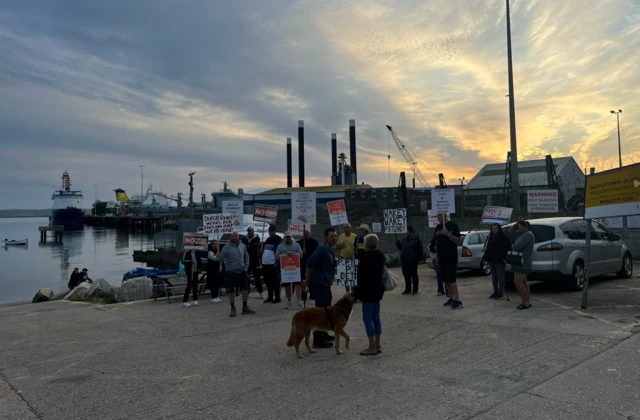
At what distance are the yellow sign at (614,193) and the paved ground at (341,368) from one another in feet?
6.25

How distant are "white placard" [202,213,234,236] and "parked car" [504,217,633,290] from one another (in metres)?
8.05

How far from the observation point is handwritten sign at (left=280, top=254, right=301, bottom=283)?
34.3 ft

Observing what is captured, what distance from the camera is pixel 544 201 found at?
15898 millimetres

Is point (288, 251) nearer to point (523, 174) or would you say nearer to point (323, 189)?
point (523, 174)

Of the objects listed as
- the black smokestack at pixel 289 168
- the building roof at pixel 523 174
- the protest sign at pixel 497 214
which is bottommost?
the protest sign at pixel 497 214

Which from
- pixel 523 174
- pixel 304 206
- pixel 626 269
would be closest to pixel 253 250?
pixel 304 206

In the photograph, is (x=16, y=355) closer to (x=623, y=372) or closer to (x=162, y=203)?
(x=623, y=372)

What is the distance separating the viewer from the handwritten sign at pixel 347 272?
9086mm

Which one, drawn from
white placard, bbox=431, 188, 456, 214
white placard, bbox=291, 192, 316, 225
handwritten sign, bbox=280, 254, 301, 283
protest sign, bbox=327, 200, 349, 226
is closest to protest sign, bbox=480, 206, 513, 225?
white placard, bbox=431, 188, 456, 214

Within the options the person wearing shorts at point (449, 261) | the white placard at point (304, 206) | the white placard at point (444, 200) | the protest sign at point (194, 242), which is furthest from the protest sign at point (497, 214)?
the protest sign at point (194, 242)

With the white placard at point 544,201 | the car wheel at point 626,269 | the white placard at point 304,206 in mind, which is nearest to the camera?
the car wheel at point 626,269

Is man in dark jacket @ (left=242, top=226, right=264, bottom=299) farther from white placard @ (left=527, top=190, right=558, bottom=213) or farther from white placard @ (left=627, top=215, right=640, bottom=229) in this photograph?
white placard @ (left=627, top=215, right=640, bottom=229)

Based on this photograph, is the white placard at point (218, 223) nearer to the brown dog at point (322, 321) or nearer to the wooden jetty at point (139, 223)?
the brown dog at point (322, 321)

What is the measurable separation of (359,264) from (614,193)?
5974 mm
